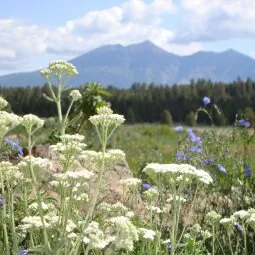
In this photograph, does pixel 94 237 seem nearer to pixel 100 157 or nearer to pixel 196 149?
pixel 100 157

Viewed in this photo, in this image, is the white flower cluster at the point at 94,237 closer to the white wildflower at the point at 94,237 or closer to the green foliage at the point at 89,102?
the white wildflower at the point at 94,237

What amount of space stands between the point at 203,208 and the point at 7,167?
5028 mm

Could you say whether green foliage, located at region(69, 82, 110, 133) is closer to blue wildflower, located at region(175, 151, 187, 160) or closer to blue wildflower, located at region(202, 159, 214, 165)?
blue wildflower, located at region(175, 151, 187, 160)

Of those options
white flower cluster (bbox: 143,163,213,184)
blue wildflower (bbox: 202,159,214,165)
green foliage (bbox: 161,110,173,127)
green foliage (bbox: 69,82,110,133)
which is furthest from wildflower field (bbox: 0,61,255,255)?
green foliage (bbox: 161,110,173,127)

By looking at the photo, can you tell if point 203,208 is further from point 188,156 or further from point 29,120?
point 29,120

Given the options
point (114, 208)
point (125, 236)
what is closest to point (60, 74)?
point (114, 208)

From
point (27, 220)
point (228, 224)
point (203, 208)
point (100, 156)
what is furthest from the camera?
point (203, 208)

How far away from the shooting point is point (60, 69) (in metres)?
4.75

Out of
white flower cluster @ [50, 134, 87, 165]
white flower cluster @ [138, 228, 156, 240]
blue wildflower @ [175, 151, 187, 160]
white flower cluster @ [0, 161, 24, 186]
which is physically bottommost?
blue wildflower @ [175, 151, 187, 160]

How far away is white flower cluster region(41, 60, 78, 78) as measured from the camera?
187 inches

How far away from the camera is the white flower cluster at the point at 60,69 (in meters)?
4.74

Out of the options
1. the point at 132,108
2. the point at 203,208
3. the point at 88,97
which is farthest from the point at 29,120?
the point at 132,108

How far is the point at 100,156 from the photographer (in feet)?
14.3

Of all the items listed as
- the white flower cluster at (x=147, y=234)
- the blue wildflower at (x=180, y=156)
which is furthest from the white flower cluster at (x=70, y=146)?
the blue wildflower at (x=180, y=156)
